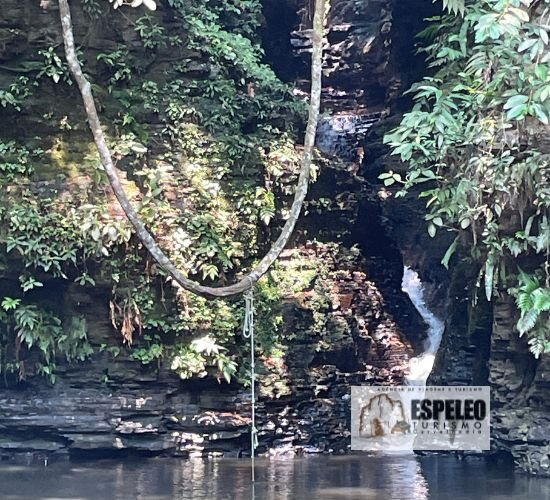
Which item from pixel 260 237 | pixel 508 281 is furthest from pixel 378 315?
pixel 508 281

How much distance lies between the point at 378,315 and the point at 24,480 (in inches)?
236

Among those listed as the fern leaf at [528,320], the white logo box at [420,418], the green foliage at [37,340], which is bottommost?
the white logo box at [420,418]

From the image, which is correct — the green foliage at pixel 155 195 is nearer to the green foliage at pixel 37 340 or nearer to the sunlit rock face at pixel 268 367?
the green foliage at pixel 37 340

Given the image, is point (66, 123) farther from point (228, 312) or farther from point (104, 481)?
point (104, 481)

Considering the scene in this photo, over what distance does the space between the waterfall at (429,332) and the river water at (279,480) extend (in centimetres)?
189

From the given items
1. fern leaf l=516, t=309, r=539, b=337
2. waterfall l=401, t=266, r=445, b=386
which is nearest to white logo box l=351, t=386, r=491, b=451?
waterfall l=401, t=266, r=445, b=386

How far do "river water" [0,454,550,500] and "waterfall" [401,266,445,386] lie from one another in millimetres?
1885

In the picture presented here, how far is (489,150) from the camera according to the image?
26.0 feet

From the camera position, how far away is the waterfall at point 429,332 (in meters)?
11.9

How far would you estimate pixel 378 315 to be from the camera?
39.8 feet

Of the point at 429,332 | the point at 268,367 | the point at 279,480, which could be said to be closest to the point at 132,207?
the point at 279,480

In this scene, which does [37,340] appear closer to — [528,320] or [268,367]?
[268,367]

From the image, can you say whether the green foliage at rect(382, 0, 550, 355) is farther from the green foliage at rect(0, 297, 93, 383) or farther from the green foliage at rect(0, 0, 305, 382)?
the green foliage at rect(0, 297, 93, 383)

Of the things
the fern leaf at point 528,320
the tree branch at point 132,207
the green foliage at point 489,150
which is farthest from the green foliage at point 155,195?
the fern leaf at point 528,320
